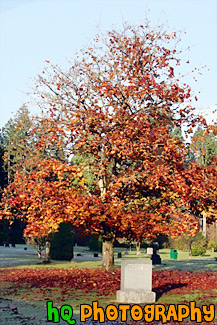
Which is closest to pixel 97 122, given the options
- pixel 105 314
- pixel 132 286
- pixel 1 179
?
pixel 132 286

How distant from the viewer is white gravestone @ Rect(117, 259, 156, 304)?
13.3 metres

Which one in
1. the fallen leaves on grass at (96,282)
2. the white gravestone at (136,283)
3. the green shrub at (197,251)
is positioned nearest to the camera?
the white gravestone at (136,283)

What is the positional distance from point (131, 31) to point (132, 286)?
1418 cm

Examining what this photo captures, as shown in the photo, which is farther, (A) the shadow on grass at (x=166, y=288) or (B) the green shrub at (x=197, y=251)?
(B) the green shrub at (x=197, y=251)

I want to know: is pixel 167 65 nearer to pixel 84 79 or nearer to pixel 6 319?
pixel 84 79

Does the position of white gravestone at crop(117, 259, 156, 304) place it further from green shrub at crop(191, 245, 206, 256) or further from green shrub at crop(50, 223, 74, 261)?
green shrub at crop(191, 245, 206, 256)

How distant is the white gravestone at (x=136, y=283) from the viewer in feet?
43.5

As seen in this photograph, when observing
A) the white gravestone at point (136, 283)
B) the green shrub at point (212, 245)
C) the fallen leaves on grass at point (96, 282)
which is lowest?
the fallen leaves on grass at point (96, 282)

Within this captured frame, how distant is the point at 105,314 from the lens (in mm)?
11750

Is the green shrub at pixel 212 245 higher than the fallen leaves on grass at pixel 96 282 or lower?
higher

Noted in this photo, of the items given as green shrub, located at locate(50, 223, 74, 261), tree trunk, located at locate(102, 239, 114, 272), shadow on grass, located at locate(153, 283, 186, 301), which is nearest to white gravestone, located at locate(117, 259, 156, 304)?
shadow on grass, located at locate(153, 283, 186, 301)

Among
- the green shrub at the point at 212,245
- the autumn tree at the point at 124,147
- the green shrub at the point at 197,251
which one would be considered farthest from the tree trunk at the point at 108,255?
the green shrub at the point at 212,245

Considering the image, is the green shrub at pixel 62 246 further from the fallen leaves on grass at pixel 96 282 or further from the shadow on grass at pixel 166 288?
the shadow on grass at pixel 166 288

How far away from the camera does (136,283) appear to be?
13.5 meters
